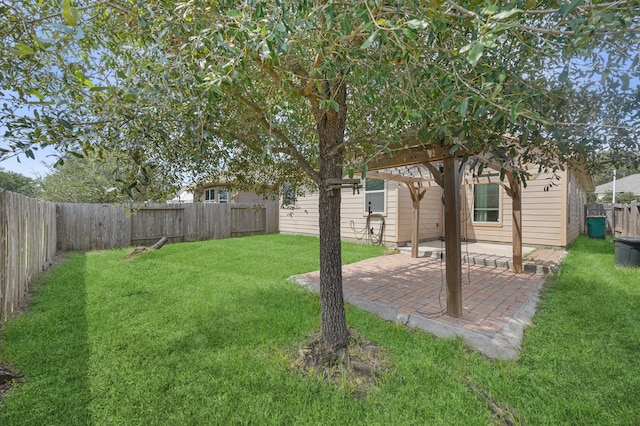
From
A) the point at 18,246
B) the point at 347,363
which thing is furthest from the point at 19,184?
the point at 347,363

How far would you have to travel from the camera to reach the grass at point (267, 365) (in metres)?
2.11

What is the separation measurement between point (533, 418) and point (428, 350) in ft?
3.21

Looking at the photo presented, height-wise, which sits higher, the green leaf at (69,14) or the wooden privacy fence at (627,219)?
the green leaf at (69,14)

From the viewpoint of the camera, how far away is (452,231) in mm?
3576

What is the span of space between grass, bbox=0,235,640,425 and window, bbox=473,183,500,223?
15.6 ft

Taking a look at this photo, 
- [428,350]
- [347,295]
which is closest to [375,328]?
[428,350]

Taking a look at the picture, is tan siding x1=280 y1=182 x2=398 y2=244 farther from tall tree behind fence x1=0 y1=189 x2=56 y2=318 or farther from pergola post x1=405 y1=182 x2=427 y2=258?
tall tree behind fence x1=0 y1=189 x2=56 y2=318

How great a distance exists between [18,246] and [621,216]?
54.0ft

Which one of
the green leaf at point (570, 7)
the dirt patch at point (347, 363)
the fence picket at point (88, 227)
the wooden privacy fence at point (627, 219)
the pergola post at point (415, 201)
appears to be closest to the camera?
the green leaf at point (570, 7)

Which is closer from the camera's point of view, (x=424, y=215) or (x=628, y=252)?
(x=628, y=252)

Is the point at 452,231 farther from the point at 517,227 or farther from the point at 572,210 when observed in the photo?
the point at 572,210

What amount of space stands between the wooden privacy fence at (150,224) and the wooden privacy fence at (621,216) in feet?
37.3

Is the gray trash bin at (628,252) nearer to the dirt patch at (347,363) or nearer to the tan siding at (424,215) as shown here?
the tan siding at (424,215)

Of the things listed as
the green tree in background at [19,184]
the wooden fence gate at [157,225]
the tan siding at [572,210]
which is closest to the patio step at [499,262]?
the tan siding at [572,210]
